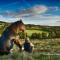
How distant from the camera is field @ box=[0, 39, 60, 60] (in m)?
10.7

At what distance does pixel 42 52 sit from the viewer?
1077 centimetres

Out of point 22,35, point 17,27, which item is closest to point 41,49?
point 22,35

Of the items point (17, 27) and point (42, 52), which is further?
point (17, 27)

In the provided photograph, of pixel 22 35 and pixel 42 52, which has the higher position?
pixel 22 35

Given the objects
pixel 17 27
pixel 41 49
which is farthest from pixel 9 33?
pixel 41 49

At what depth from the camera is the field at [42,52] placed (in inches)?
421

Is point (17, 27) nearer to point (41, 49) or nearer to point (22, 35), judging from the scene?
point (22, 35)

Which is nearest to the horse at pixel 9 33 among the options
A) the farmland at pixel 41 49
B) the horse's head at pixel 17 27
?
the horse's head at pixel 17 27

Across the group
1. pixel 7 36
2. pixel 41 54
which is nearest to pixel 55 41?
pixel 41 54

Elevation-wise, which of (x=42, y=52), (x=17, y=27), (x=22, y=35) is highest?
(x=17, y=27)

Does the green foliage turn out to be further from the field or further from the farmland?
the field

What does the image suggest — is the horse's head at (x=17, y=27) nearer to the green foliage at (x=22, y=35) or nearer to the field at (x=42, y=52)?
the green foliage at (x=22, y=35)

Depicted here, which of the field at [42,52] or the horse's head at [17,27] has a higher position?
the horse's head at [17,27]

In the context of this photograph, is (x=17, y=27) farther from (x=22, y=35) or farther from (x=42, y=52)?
(x=42, y=52)
